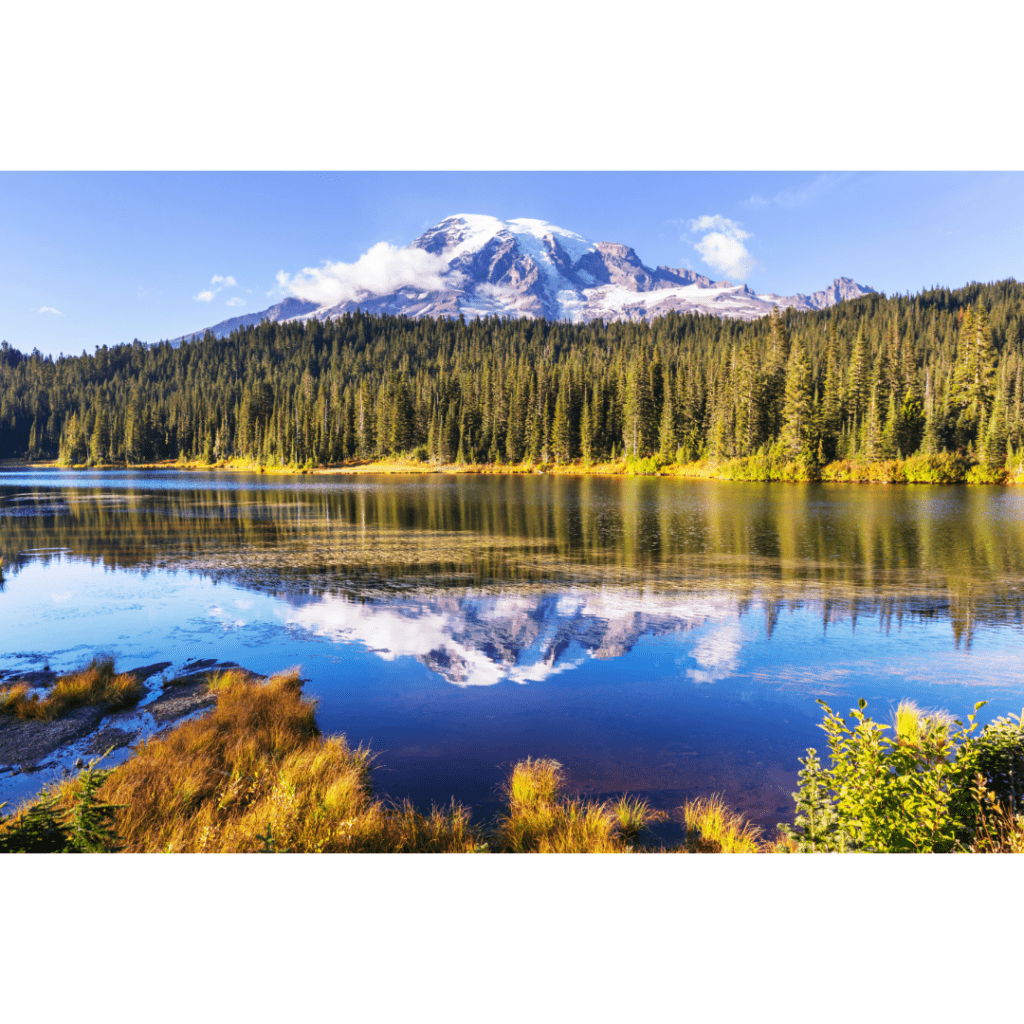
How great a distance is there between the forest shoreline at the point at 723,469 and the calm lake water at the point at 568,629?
42.0m

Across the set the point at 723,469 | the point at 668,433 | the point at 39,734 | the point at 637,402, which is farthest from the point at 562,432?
the point at 39,734

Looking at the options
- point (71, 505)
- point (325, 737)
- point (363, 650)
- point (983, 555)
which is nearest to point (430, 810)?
point (325, 737)

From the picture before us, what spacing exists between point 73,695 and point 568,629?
1035cm

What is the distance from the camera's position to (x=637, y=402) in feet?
335

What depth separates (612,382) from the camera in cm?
11500

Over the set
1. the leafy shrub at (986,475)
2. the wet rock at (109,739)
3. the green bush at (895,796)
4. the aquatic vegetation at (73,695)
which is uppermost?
the leafy shrub at (986,475)

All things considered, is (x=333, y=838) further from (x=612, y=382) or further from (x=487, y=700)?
(x=612, y=382)

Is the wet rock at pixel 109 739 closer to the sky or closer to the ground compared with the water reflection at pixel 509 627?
closer to the ground

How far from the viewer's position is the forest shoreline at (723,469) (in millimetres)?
70062

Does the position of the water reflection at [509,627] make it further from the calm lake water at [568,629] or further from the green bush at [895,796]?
the green bush at [895,796]

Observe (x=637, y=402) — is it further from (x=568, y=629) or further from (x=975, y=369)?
(x=568, y=629)

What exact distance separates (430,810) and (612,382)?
11270cm

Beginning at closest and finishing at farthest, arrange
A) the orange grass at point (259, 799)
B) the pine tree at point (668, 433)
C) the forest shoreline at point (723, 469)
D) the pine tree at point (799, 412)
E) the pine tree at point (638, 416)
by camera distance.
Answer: the orange grass at point (259, 799) → the forest shoreline at point (723, 469) → the pine tree at point (799, 412) → the pine tree at point (668, 433) → the pine tree at point (638, 416)

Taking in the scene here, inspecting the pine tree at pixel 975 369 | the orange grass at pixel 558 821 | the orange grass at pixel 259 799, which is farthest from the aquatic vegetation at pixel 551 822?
the pine tree at pixel 975 369
